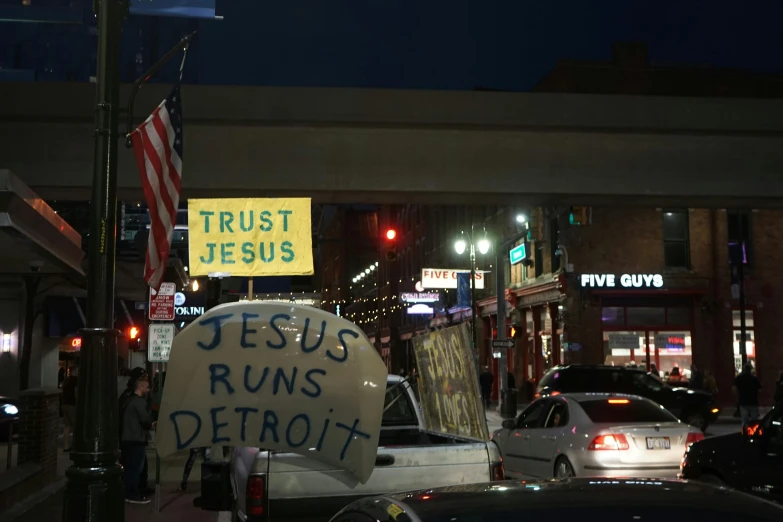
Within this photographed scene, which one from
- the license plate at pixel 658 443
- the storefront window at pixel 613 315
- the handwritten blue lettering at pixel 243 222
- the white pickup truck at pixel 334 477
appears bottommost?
the license plate at pixel 658 443

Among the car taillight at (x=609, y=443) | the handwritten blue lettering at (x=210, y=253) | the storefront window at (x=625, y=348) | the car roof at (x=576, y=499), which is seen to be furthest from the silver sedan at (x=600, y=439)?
the storefront window at (x=625, y=348)

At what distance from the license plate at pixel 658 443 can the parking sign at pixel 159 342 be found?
966 centimetres

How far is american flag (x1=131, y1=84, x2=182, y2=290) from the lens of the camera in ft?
29.4

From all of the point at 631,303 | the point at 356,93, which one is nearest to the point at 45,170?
the point at 356,93

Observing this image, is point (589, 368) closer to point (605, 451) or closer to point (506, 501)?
point (605, 451)

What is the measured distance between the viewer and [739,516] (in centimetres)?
325

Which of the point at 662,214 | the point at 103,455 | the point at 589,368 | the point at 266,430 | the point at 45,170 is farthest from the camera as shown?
the point at 662,214

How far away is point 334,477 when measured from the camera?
7.46m

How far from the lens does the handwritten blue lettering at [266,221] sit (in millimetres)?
8898

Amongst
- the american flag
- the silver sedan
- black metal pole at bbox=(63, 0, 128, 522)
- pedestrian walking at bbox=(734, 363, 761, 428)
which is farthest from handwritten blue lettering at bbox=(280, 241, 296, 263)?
pedestrian walking at bbox=(734, 363, 761, 428)

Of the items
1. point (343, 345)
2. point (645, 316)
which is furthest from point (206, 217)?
point (645, 316)

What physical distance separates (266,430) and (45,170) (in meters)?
11.7

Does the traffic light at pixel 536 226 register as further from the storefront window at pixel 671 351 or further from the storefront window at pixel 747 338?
the storefront window at pixel 747 338

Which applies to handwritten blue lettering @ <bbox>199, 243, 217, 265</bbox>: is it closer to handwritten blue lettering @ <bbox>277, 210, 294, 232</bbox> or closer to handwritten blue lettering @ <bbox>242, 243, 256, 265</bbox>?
handwritten blue lettering @ <bbox>242, 243, 256, 265</bbox>
